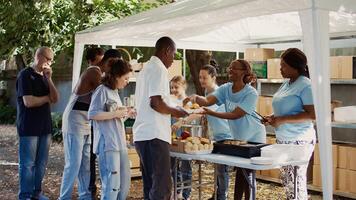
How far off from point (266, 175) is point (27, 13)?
4.34m

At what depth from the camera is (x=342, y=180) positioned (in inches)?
244

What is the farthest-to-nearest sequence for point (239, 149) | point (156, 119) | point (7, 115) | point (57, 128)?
1. point (7, 115)
2. point (57, 128)
3. point (239, 149)
4. point (156, 119)

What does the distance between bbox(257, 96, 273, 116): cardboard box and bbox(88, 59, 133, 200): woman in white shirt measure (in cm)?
312

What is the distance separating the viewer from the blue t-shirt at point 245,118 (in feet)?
14.9

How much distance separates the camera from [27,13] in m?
7.62

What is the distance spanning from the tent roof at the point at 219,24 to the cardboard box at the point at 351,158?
1505 mm

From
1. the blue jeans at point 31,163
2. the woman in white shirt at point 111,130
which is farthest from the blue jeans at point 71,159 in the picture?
the woman in white shirt at point 111,130

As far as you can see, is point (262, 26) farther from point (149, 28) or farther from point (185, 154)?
point (185, 154)

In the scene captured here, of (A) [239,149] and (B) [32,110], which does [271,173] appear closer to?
(A) [239,149]

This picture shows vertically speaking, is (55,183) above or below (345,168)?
below

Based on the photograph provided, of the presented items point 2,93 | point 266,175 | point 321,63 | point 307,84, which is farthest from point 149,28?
point 2,93

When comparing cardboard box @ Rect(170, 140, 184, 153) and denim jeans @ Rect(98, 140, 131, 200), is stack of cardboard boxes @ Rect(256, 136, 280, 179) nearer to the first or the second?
cardboard box @ Rect(170, 140, 184, 153)

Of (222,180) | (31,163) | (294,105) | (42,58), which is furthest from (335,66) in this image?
(31,163)

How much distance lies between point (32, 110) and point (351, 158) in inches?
149
